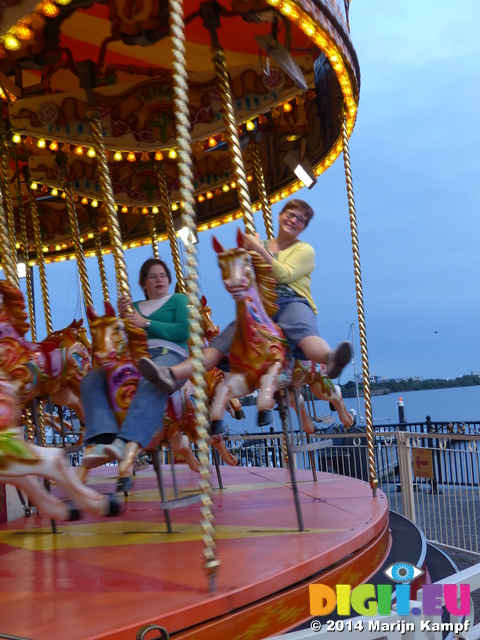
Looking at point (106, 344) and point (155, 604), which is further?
point (106, 344)

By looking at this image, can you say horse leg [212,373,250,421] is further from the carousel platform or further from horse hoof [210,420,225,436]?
the carousel platform

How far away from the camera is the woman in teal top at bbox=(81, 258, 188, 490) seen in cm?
322

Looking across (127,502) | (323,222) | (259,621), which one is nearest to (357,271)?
(127,502)

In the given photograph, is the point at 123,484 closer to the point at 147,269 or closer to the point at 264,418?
the point at 264,418

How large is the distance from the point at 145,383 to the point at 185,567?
968mm

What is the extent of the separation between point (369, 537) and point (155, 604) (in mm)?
1527

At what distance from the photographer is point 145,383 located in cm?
335

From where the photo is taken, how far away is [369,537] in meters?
3.43

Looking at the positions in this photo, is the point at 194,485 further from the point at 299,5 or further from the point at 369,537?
the point at 299,5

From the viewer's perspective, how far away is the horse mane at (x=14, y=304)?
3.84m

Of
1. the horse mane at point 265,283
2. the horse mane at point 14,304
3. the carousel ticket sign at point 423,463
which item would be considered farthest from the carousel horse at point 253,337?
the carousel ticket sign at point 423,463

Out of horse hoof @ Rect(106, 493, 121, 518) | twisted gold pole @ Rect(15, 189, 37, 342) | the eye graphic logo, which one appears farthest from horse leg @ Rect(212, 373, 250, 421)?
twisted gold pole @ Rect(15, 189, 37, 342)

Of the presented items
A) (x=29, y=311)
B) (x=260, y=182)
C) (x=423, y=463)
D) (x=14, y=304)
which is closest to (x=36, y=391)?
(x=14, y=304)

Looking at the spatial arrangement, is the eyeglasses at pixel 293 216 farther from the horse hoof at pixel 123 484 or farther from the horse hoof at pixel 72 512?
the horse hoof at pixel 72 512
